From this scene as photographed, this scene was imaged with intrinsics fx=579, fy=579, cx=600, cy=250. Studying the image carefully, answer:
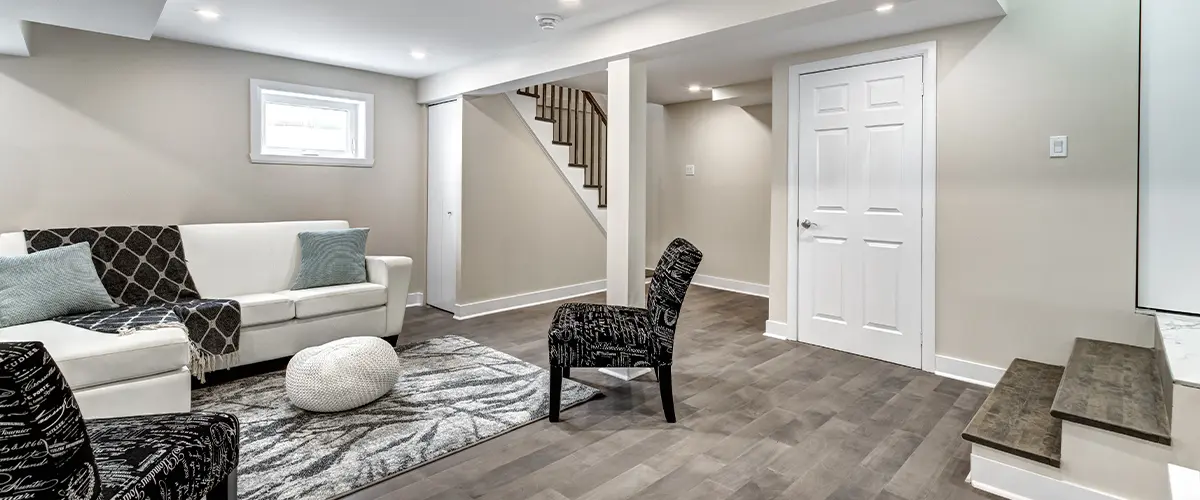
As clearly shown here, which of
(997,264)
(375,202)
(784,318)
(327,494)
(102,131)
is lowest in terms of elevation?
(327,494)

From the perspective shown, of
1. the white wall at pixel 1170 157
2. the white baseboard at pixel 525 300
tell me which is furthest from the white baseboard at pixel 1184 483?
the white baseboard at pixel 525 300

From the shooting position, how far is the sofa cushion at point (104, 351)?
7.75 ft

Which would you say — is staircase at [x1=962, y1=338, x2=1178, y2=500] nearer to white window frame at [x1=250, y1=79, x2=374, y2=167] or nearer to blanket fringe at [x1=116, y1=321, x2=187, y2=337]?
blanket fringe at [x1=116, y1=321, x2=187, y2=337]

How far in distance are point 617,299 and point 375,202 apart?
2697 millimetres

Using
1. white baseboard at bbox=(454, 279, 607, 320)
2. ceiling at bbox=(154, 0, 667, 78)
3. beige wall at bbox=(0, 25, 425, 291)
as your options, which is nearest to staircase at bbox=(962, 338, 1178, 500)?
ceiling at bbox=(154, 0, 667, 78)

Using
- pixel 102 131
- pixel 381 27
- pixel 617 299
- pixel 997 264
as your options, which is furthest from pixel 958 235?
pixel 102 131

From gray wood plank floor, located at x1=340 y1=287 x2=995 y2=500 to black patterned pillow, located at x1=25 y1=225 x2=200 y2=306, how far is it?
2.22 meters

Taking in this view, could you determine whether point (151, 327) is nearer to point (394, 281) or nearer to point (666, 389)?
point (394, 281)

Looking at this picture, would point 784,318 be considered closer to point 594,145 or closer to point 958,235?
point 958,235

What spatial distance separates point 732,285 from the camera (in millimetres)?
6414

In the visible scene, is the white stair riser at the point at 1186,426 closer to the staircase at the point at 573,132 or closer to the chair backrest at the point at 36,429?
the chair backrest at the point at 36,429

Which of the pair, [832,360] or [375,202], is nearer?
[832,360]

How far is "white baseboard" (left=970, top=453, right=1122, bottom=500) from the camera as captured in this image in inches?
78.9

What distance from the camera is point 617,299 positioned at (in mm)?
3604
